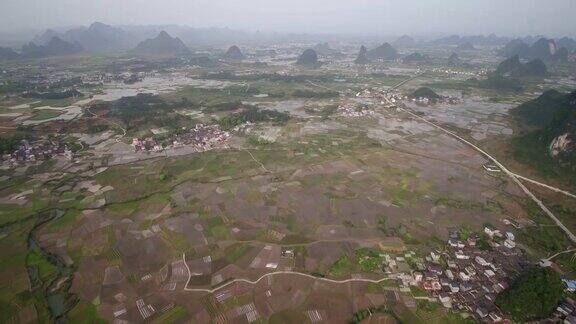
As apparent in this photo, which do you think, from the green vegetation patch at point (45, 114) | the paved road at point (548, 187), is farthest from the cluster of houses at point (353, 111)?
the green vegetation patch at point (45, 114)

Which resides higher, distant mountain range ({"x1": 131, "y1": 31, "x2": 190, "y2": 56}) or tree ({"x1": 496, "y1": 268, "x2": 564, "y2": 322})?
distant mountain range ({"x1": 131, "y1": 31, "x2": 190, "y2": 56})

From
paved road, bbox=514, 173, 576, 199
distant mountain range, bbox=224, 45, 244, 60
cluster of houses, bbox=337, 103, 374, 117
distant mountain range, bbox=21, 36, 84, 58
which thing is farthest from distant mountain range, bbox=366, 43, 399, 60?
distant mountain range, bbox=21, 36, 84, 58

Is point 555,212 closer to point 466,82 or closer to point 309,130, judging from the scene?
point 309,130

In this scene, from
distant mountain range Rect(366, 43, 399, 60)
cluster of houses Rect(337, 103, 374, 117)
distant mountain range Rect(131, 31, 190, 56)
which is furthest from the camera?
distant mountain range Rect(131, 31, 190, 56)

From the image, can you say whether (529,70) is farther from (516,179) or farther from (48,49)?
(48,49)

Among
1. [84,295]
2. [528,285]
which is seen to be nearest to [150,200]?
[84,295]

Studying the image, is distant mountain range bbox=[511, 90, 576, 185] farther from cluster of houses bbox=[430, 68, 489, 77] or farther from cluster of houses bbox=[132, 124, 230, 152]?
cluster of houses bbox=[430, 68, 489, 77]

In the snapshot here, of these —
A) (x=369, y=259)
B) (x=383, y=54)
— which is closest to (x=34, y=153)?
(x=369, y=259)
